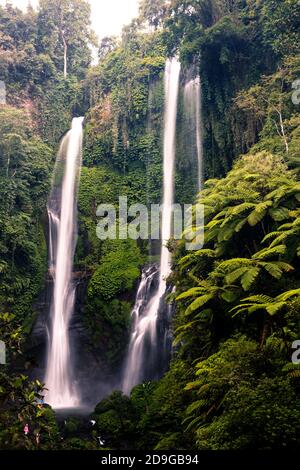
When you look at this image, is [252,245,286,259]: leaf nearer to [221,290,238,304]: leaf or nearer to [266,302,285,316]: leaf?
[221,290,238,304]: leaf

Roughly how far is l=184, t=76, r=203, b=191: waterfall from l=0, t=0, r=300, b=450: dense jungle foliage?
40cm

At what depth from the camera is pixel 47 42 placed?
2539 centimetres

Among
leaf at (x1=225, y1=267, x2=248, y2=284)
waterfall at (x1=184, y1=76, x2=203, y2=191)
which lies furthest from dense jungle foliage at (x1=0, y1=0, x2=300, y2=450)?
waterfall at (x1=184, y1=76, x2=203, y2=191)

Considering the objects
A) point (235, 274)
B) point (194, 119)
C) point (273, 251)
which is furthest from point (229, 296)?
point (194, 119)

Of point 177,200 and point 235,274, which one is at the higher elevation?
point 177,200

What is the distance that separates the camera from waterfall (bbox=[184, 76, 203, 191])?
760 inches

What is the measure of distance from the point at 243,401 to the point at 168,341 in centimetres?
931

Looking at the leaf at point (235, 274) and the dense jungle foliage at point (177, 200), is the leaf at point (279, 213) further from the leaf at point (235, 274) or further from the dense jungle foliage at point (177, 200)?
the leaf at point (235, 274)

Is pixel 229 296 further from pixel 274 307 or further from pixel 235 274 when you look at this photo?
pixel 274 307

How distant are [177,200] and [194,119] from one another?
358 cm

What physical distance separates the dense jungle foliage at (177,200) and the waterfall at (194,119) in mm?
397

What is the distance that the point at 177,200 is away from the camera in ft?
66.8

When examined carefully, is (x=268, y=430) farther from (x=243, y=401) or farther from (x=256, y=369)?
(x=256, y=369)
